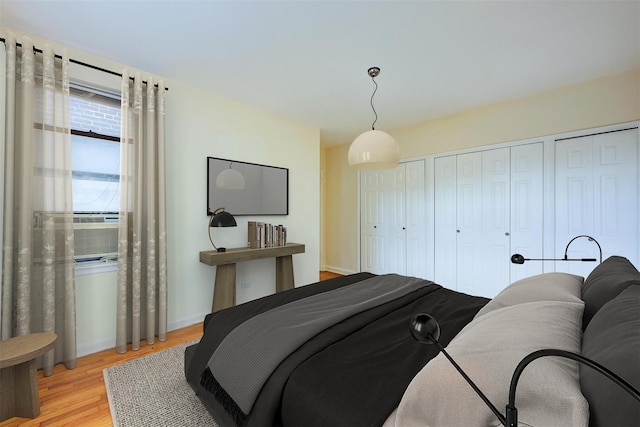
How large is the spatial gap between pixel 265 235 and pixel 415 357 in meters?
2.63

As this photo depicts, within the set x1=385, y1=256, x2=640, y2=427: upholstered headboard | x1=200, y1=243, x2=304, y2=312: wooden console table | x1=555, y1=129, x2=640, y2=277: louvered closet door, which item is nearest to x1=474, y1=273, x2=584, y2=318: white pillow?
x1=385, y1=256, x2=640, y2=427: upholstered headboard

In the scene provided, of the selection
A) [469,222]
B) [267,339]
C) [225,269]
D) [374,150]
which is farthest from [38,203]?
[469,222]

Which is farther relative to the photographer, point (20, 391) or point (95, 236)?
point (95, 236)

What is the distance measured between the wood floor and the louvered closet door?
4370 millimetres

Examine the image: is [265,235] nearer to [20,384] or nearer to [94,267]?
[94,267]

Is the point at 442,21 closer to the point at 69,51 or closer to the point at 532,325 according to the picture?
the point at 532,325

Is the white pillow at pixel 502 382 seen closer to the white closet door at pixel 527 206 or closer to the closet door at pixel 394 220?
the white closet door at pixel 527 206

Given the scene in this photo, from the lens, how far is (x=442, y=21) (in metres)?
2.05

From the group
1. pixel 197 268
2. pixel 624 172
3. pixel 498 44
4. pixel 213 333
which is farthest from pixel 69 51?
pixel 624 172

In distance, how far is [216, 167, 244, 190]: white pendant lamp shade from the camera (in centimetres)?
333

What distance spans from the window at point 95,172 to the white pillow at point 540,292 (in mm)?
2971

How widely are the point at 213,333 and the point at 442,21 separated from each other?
2.61 m

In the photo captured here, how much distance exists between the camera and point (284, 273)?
147 inches

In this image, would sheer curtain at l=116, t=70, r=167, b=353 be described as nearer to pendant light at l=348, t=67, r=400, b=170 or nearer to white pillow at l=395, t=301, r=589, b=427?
pendant light at l=348, t=67, r=400, b=170
